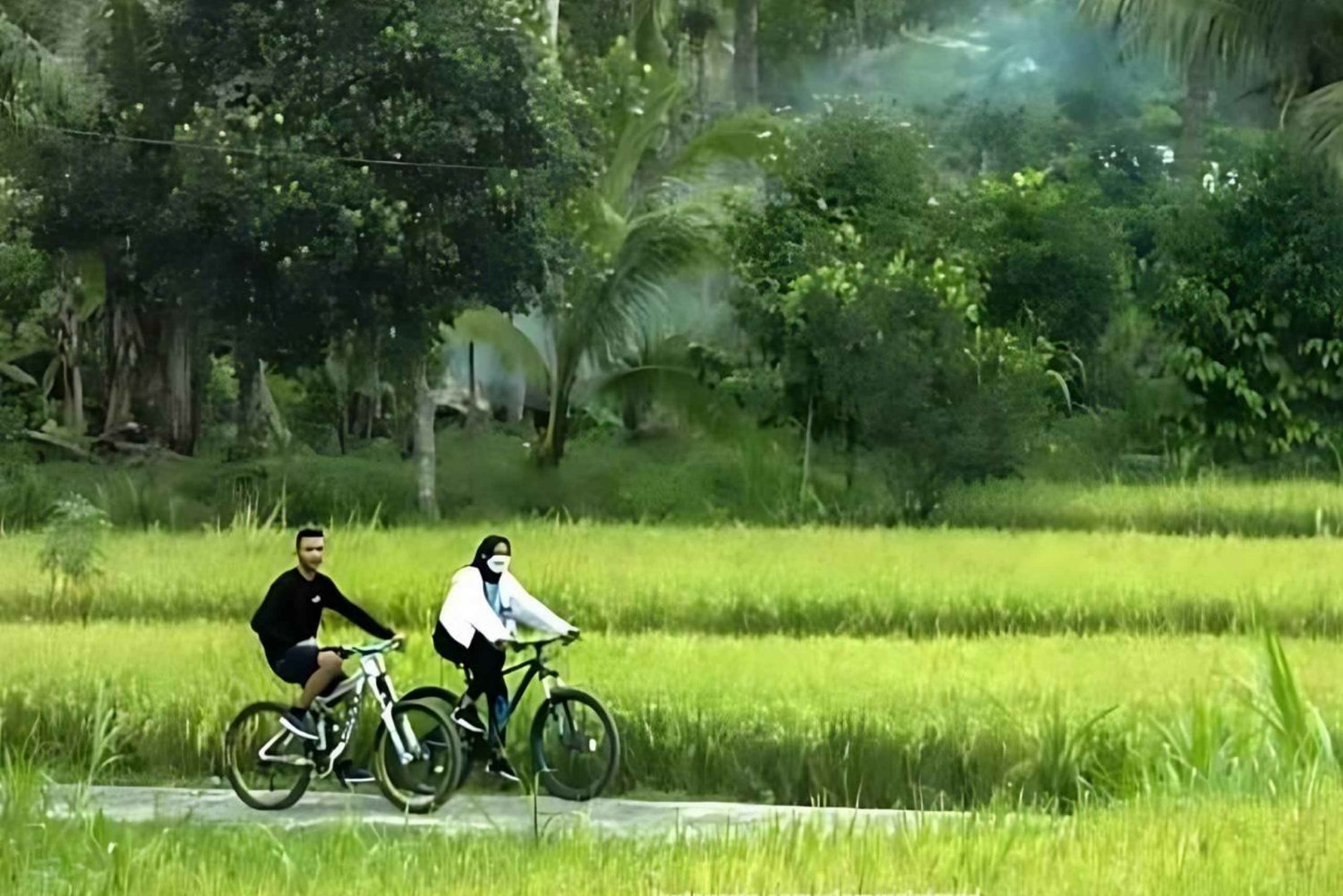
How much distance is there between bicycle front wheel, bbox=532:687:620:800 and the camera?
5.27 metres

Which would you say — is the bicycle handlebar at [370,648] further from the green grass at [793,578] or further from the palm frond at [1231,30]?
the palm frond at [1231,30]

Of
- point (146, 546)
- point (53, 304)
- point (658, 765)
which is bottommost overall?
point (658, 765)

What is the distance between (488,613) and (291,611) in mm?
554

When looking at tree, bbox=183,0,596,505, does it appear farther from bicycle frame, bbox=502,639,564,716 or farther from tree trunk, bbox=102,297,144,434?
bicycle frame, bbox=502,639,564,716

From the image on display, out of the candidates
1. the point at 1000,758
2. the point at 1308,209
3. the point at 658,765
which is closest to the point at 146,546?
the point at 658,765

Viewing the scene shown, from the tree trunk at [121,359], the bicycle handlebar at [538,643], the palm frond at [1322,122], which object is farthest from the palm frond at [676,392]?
the palm frond at [1322,122]

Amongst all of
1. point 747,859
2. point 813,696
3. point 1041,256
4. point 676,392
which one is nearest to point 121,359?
point 676,392

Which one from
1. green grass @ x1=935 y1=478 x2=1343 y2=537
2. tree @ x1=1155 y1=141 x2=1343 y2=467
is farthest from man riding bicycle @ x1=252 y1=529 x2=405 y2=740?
tree @ x1=1155 y1=141 x2=1343 y2=467

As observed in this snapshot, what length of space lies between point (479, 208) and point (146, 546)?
147cm

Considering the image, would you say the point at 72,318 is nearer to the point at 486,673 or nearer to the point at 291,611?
the point at 291,611

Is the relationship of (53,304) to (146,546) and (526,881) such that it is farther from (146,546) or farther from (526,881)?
(526,881)

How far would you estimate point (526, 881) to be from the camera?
4273mm

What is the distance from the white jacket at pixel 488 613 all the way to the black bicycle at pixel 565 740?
Result: 0.67ft

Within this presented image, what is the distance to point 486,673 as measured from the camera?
17.6 feet
